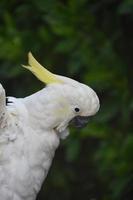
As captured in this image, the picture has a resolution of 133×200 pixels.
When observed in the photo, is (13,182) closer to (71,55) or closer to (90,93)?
(90,93)

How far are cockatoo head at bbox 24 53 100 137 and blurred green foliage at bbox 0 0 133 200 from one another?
88 centimetres

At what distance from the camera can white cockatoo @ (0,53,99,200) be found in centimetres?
191

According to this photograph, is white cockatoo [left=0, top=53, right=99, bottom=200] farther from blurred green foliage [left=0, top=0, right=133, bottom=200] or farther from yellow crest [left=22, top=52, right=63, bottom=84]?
blurred green foliage [left=0, top=0, right=133, bottom=200]

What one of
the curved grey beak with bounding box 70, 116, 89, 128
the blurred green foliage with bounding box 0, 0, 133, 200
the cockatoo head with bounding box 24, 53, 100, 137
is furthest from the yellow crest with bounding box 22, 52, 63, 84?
the blurred green foliage with bounding box 0, 0, 133, 200

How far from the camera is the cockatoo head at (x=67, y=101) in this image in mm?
1909

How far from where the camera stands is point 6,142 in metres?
1.93

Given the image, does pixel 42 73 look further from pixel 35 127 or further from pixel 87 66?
pixel 87 66

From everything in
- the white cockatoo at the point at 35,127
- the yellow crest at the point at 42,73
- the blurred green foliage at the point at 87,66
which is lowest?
the blurred green foliage at the point at 87,66

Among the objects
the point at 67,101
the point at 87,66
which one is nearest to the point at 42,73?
the point at 67,101

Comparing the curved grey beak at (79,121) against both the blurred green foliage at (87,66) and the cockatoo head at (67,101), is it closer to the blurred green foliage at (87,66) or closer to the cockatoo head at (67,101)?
the cockatoo head at (67,101)

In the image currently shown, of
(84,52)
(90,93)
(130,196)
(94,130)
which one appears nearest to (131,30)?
(84,52)

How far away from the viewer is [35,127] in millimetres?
1945

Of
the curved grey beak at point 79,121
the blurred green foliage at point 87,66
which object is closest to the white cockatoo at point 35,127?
the curved grey beak at point 79,121

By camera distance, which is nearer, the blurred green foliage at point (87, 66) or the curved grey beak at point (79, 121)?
the curved grey beak at point (79, 121)
